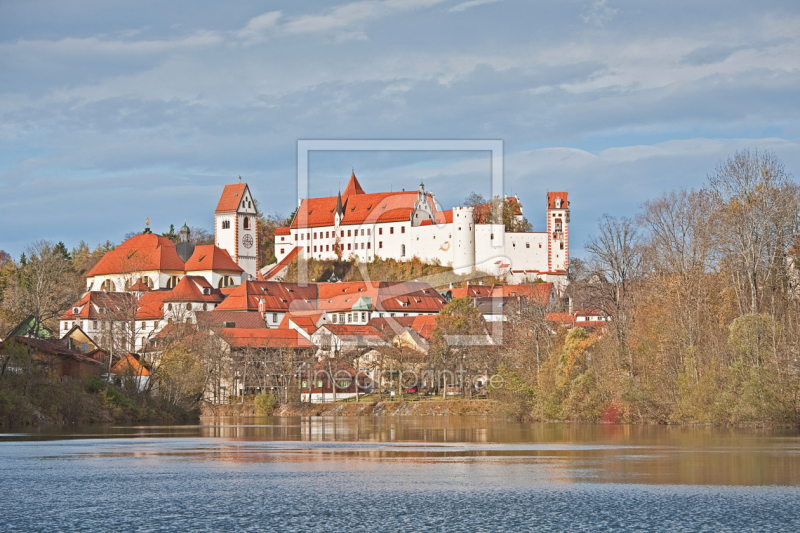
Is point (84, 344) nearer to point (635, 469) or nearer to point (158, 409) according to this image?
point (158, 409)

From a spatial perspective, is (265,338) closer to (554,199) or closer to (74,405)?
(74,405)

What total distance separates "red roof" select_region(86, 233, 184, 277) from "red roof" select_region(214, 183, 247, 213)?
1044 centimetres

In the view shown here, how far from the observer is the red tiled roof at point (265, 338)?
95.4 metres

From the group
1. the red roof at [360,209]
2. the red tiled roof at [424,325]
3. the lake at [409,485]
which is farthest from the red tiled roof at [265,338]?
the lake at [409,485]

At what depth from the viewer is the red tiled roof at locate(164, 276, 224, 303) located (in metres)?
130

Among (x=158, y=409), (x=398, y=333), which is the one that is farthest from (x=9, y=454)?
(x=398, y=333)

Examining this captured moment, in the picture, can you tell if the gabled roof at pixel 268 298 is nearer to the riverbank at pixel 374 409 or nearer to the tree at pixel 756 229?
the riverbank at pixel 374 409

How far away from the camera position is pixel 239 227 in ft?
491

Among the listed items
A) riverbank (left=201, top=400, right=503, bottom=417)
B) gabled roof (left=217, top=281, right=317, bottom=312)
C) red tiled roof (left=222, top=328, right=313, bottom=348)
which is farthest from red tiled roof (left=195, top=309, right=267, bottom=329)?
riverbank (left=201, top=400, right=503, bottom=417)

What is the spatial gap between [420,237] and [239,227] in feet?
89.0

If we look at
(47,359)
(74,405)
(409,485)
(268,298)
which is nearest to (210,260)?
(268,298)

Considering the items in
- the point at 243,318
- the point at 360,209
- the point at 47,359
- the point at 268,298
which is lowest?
the point at 47,359

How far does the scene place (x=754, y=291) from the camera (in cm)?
4672

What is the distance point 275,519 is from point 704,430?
91.7 feet
